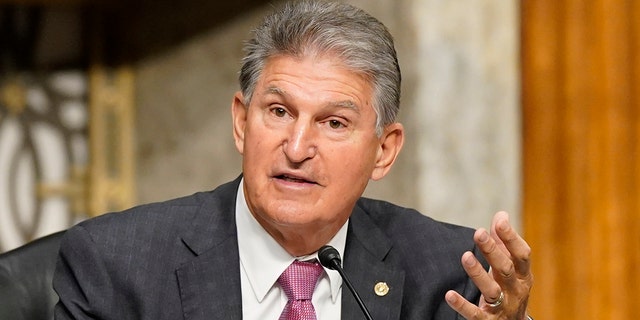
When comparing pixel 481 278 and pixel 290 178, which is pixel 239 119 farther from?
pixel 481 278

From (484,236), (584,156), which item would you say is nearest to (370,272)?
(484,236)

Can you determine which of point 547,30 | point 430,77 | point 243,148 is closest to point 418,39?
point 430,77

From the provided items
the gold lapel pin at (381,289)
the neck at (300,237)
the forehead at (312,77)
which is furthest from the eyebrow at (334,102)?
the gold lapel pin at (381,289)

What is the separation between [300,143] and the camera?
2650mm

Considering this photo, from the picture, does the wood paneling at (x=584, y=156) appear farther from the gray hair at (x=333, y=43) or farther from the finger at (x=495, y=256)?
the finger at (x=495, y=256)

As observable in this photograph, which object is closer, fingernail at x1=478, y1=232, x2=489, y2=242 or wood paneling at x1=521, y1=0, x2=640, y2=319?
fingernail at x1=478, y1=232, x2=489, y2=242

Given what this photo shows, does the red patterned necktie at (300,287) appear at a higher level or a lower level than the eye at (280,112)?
lower

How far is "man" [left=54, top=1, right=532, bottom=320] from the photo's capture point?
268 centimetres

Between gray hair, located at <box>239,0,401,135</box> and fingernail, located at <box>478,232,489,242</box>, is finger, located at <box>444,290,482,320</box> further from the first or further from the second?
gray hair, located at <box>239,0,401,135</box>

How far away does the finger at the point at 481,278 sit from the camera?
2457 millimetres

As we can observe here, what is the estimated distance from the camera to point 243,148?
9.16 ft

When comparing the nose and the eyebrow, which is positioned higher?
the eyebrow

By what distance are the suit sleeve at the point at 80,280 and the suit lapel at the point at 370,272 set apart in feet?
1.79

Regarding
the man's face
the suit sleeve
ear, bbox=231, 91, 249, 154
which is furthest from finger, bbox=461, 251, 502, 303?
the suit sleeve
